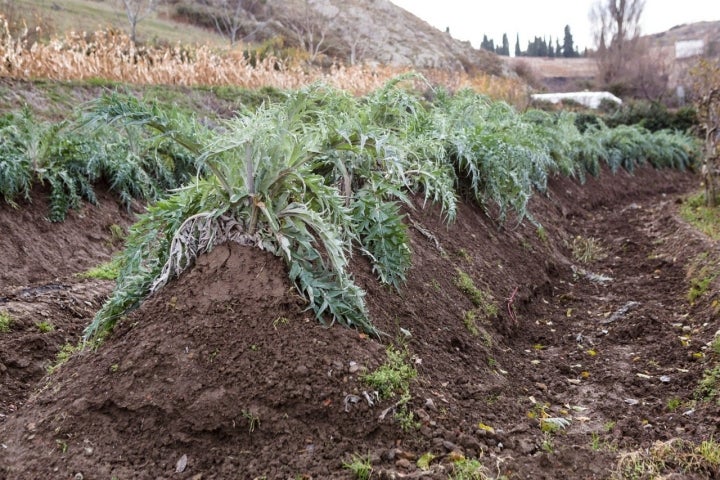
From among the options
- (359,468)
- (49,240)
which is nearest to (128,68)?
(49,240)

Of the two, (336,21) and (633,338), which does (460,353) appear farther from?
(336,21)

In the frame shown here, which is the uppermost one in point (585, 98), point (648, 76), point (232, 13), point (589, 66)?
point (232, 13)

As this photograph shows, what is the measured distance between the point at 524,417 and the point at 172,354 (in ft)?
4.94

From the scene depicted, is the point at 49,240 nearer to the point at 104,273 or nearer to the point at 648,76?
the point at 104,273

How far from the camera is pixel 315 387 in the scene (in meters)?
2.39

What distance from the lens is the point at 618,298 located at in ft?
16.6

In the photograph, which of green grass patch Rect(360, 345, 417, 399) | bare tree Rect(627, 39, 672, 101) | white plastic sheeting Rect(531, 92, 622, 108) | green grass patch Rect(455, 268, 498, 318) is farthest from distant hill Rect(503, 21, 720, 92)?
green grass patch Rect(360, 345, 417, 399)

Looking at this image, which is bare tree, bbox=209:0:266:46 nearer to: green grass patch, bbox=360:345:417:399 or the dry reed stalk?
the dry reed stalk

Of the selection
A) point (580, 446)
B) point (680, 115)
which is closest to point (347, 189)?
point (580, 446)

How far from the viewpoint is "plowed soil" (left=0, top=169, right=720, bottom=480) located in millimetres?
2227

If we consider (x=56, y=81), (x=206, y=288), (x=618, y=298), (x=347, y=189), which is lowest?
(x=618, y=298)

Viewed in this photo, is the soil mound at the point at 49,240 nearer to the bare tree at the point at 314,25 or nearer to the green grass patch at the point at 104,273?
the green grass patch at the point at 104,273

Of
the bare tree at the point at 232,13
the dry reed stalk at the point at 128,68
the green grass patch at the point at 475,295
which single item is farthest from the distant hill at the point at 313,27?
the green grass patch at the point at 475,295

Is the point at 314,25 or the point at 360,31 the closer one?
the point at 314,25
